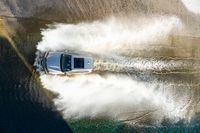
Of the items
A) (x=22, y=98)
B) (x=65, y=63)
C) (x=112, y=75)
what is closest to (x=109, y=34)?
(x=112, y=75)

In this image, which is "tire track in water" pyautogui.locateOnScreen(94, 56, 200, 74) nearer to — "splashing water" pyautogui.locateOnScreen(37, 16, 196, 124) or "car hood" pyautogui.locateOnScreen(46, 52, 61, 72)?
"splashing water" pyautogui.locateOnScreen(37, 16, 196, 124)

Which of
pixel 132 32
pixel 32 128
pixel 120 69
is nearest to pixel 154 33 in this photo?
pixel 132 32

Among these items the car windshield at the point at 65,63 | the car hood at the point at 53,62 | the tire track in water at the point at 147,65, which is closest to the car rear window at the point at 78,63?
the car windshield at the point at 65,63

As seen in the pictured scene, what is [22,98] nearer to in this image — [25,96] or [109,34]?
[25,96]

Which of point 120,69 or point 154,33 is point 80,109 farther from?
point 154,33

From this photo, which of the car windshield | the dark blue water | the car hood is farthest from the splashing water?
the car windshield

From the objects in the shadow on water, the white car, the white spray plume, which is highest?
the white spray plume
